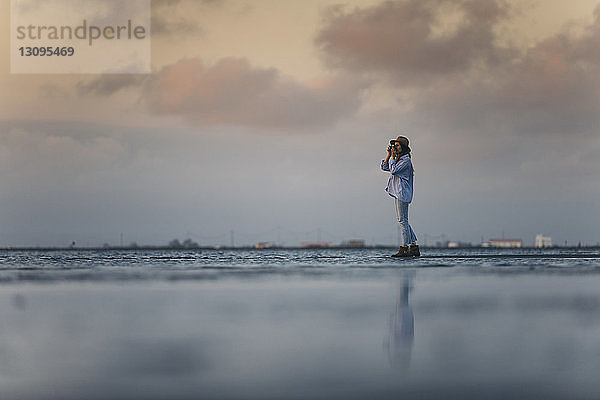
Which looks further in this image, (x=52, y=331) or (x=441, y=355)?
(x=52, y=331)

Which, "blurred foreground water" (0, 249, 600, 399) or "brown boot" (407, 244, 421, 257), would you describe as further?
"brown boot" (407, 244, 421, 257)

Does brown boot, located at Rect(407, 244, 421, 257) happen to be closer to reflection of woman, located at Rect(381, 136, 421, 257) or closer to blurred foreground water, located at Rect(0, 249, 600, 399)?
reflection of woman, located at Rect(381, 136, 421, 257)

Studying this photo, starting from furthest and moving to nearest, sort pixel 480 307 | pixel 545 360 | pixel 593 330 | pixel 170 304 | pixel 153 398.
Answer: pixel 170 304 → pixel 480 307 → pixel 593 330 → pixel 545 360 → pixel 153 398

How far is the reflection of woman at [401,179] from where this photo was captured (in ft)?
134

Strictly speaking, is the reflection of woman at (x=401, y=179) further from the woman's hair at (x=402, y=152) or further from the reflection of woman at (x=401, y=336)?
the reflection of woman at (x=401, y=336)

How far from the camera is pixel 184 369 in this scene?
594cm

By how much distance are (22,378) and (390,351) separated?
3.56 m

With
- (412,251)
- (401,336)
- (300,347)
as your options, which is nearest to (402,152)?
(412,251)

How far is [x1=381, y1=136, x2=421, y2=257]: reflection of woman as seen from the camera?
40.9 meters

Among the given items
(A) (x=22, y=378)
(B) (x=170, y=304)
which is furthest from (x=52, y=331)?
(B) (x=170, y=304)

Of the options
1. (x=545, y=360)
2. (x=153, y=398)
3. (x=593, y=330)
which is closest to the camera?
(x=153, y=398)

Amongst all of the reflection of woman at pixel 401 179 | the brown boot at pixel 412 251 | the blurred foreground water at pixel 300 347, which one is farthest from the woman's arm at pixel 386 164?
the blurred foreground water at pixel 300 347

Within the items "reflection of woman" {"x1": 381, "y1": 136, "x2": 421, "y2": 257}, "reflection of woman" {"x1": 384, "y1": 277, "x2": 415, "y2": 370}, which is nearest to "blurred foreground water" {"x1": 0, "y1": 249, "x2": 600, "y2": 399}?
"reflection of woman" {"x1": 384, "y1": 277, "x2": 415, "y2": 370}

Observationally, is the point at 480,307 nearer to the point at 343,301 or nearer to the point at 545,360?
the point at 343,301
